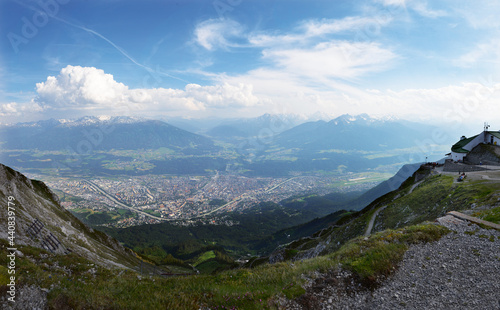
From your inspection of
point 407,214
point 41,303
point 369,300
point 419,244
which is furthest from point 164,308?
point 407,214

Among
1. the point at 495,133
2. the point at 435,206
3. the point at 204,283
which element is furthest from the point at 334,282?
the point at 495,133

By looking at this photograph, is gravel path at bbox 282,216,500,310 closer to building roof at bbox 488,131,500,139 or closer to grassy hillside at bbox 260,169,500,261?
grassy hillside at bbox 260,169,500,261

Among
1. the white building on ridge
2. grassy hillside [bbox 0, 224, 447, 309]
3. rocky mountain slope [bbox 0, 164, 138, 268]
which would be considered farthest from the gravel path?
the white building on ridge

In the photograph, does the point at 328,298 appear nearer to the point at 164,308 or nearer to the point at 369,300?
the point at 369,300

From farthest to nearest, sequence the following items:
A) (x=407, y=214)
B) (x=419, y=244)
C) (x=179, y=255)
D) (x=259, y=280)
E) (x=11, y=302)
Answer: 1. (x=179, y=255)
2. (x=407, y=214)
3. (x=419, y=244)
4. (x=259, y=280)
5. (x=11, y=302)

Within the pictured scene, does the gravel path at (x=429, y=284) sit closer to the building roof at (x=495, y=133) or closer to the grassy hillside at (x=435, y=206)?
the grassy hillside at (x=435, y=206)

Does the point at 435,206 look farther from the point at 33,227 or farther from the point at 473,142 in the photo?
the point at 33,227

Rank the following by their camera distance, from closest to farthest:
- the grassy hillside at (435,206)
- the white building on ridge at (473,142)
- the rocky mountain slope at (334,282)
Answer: the rocky mountain slope at (334,282)
the grassy hillside at (435,206)
the white building on ridge at (473,142)

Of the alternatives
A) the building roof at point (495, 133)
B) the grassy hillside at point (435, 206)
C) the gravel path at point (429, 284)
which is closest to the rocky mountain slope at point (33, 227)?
the gravel path at point (429, 284)
